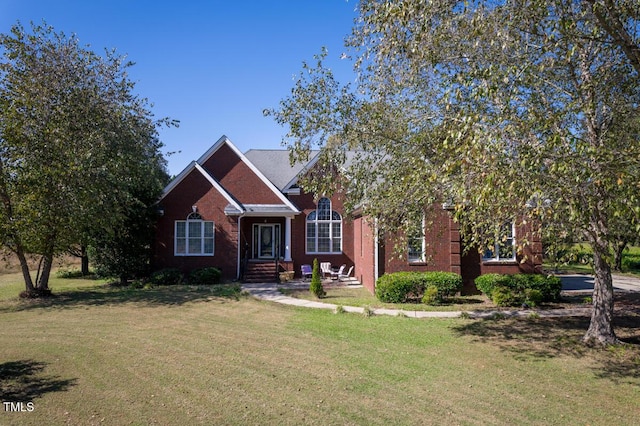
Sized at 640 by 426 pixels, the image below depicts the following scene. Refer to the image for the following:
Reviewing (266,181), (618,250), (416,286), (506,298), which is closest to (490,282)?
(506,298)

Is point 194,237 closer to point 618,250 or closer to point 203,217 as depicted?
point 203,217

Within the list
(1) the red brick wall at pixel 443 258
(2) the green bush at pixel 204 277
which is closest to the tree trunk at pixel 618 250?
(1) the red brick wall at pixel 443 258

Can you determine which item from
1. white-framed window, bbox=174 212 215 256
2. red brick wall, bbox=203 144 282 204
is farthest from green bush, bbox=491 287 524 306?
white-framed window, bbox=174 212 215 256

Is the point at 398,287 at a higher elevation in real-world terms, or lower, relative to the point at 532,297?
higher

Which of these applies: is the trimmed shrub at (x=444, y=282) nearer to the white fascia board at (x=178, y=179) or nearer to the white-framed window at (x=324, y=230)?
the white-framed window at (x=324, y=230)

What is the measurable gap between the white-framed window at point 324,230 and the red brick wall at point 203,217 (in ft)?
14.3

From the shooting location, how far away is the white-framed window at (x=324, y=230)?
76.4 ft

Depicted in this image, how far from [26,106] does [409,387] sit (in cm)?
1731

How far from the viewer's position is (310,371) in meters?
7.66

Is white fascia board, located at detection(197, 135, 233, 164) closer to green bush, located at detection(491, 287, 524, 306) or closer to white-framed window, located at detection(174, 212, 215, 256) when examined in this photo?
white-framed window, located at detection(174, 212, 215, 256)

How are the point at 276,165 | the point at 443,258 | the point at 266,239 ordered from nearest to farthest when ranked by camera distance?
the point at 443,258 → the point at 266,239 → the point at 276,165

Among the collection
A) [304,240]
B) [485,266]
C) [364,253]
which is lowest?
[485,266]

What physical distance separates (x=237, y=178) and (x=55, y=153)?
9.64 meters

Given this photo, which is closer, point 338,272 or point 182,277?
point 182,277
